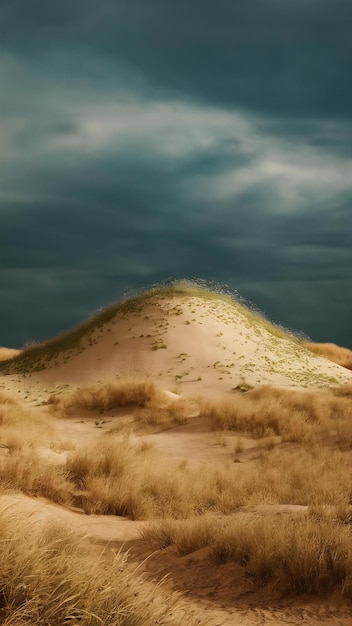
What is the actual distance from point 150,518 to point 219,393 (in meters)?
15.7

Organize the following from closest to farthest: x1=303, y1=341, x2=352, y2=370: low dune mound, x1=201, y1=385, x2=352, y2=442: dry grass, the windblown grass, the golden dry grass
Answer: the golden dry grass → the windblown grass → x1=201, y1=385, x2=352, y2=442: dry grass → x1=303, y1=341, x2=352, y2=370: low dune mound

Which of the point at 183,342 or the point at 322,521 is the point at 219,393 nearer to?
the point at 183,342

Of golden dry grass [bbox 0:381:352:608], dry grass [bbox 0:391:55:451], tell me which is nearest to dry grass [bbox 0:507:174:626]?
golden dry grass [bbox 0:381:352:608]

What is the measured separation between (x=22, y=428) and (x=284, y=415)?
6471mm

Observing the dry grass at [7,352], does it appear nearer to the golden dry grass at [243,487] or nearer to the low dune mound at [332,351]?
the low dune mound at [332,351]

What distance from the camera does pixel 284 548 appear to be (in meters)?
5.38

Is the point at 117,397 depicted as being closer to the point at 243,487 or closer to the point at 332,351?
the point at 243,487

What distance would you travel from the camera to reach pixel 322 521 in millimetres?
6199

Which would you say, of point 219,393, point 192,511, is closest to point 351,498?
point 192,511

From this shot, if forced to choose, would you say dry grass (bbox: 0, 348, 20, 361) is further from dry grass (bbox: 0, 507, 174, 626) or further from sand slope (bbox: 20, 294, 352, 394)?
dry grass (bbox: 0, 507, 174, 626)

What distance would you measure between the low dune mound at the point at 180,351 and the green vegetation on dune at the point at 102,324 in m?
0.06

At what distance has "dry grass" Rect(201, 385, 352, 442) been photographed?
1547 centimetres

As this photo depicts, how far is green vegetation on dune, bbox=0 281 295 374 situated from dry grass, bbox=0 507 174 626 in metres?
26.9

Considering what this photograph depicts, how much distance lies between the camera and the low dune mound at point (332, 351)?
38969mm
